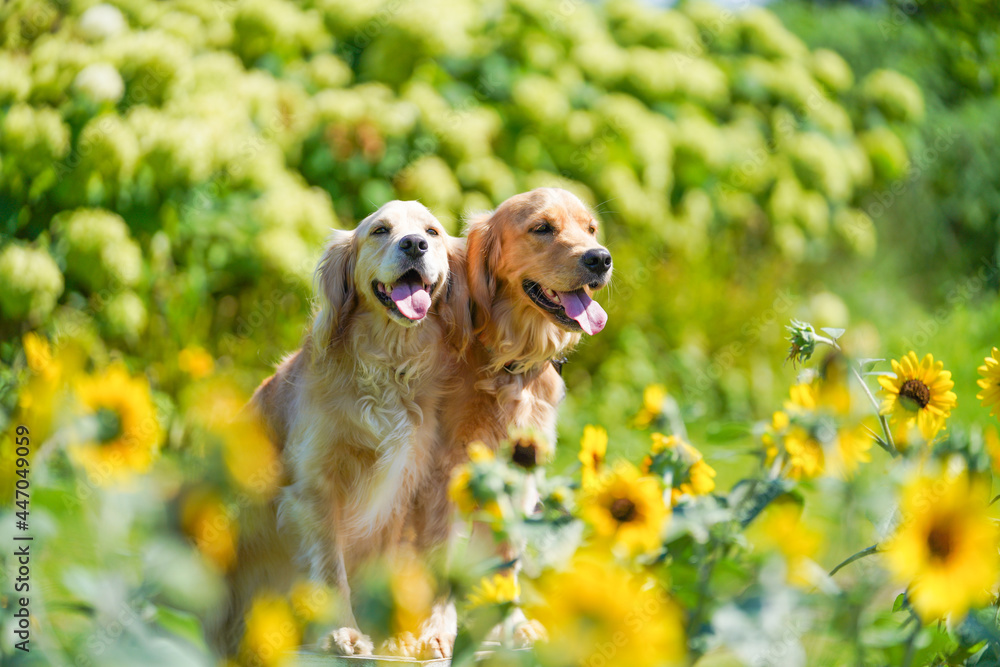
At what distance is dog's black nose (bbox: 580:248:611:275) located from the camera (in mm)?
2586

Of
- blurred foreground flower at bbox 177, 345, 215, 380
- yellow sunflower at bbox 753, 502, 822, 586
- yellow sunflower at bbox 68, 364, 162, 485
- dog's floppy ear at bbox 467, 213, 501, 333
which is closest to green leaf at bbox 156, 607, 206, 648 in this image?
yellow sunflower at bbox 68, 364, 162, 485

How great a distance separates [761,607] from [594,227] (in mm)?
1923

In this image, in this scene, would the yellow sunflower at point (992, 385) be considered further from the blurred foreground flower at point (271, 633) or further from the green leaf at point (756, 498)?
the blurred foreground flower at point (271, 633)

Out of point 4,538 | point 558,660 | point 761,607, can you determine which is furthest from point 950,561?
point 4,538

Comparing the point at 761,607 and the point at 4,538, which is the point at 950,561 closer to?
the point at 761,607

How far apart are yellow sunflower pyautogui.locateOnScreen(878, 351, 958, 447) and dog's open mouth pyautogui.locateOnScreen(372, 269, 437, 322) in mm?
1207

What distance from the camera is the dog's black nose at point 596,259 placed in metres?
2.59

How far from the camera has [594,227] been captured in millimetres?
2867

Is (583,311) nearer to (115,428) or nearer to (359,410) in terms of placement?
(359,410)

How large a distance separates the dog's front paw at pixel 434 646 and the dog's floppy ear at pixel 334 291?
0.83 meters

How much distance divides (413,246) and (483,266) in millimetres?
391

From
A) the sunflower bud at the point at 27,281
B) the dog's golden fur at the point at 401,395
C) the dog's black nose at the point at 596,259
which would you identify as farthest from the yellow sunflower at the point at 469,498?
the sunflower bud at the point at 27,281

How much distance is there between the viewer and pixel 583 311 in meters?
2.62

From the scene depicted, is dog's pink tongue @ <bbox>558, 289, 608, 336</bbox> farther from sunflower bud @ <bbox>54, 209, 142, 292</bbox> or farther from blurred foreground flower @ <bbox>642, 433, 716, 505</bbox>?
sunflower bud @ <bbox>54, 209, 142, 292</bbox>
